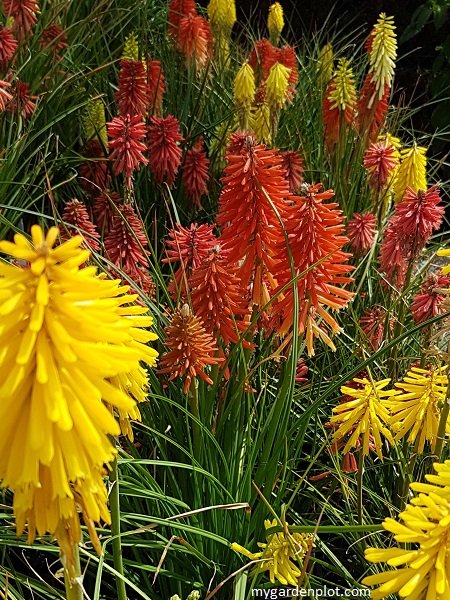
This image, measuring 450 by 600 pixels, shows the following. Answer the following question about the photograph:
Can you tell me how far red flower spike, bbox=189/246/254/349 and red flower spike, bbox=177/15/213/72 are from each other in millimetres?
2439

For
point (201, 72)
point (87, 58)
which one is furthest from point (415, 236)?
point (87, 58)

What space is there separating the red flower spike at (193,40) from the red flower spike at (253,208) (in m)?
2.33

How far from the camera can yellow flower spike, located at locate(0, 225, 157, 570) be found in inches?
35.1

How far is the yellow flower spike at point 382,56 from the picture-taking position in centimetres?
327

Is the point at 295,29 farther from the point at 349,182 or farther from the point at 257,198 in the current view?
the point at 257,198

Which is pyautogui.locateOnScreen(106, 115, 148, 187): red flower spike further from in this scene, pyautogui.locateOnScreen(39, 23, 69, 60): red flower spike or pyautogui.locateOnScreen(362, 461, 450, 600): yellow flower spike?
pyautogui.locateOnScreen(362, 461, 450, 600): yellow flower spike

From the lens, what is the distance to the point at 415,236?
2348mm

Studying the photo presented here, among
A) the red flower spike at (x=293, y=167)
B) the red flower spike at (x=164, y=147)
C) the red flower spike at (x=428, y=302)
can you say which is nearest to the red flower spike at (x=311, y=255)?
the red flower spike at (x=428, y=302)

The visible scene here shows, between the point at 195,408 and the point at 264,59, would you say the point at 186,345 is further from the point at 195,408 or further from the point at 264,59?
the point at 264,59

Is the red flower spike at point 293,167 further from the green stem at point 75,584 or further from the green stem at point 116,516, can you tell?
the green stem at point 75,584

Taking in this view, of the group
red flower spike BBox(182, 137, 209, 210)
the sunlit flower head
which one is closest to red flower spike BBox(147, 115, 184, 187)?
red flower spike BBox(182, 137, 209, 210)

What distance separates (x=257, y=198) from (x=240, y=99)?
160 cm

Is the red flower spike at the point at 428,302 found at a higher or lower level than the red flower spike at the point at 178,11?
lower

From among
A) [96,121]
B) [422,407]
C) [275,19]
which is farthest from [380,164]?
[275,19]
